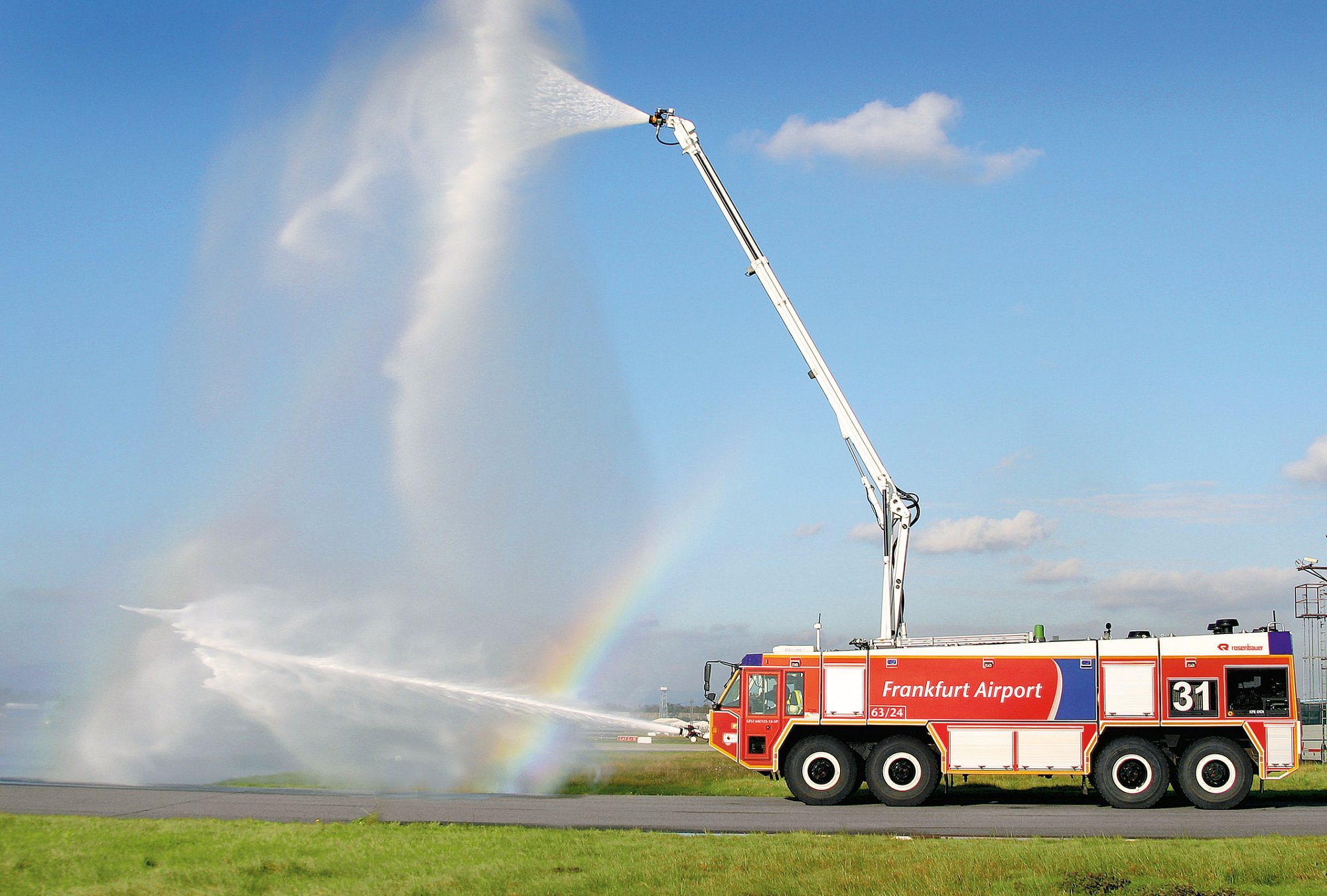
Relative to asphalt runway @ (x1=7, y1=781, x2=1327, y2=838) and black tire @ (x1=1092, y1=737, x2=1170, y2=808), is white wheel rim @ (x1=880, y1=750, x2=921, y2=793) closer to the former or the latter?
asphalt runway @ (x1=7, y1=781, x2=1327, y2=838)

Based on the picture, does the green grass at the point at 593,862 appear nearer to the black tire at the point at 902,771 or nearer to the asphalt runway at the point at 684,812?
the asphalt runway at the point at 684,812

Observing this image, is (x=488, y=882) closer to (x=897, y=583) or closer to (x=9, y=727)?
(x=897, y=583)

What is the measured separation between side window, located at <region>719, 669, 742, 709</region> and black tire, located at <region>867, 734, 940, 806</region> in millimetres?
3199

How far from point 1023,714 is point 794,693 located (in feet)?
16.2

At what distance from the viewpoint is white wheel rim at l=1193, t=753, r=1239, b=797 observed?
2402cm

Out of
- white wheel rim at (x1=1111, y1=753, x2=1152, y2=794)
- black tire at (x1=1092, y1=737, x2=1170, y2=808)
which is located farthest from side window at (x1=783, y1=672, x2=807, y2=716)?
white wheel rim at (x1=1111, y1=753, x2=1152, y2=794)

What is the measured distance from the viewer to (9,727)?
197ft

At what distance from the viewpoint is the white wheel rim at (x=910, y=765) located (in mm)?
25031

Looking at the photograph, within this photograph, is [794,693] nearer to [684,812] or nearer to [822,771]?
[822,771]

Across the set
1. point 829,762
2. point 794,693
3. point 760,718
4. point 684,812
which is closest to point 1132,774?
point 829,762

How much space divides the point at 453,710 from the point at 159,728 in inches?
310

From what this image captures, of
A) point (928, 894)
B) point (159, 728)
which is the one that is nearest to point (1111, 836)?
point (928, 894)

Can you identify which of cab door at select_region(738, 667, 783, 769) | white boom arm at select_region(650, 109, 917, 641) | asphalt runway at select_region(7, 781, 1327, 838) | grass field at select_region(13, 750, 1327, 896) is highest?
white boom arm at select_region(650, 109, 917, 641)

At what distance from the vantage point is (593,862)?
15.8 m
